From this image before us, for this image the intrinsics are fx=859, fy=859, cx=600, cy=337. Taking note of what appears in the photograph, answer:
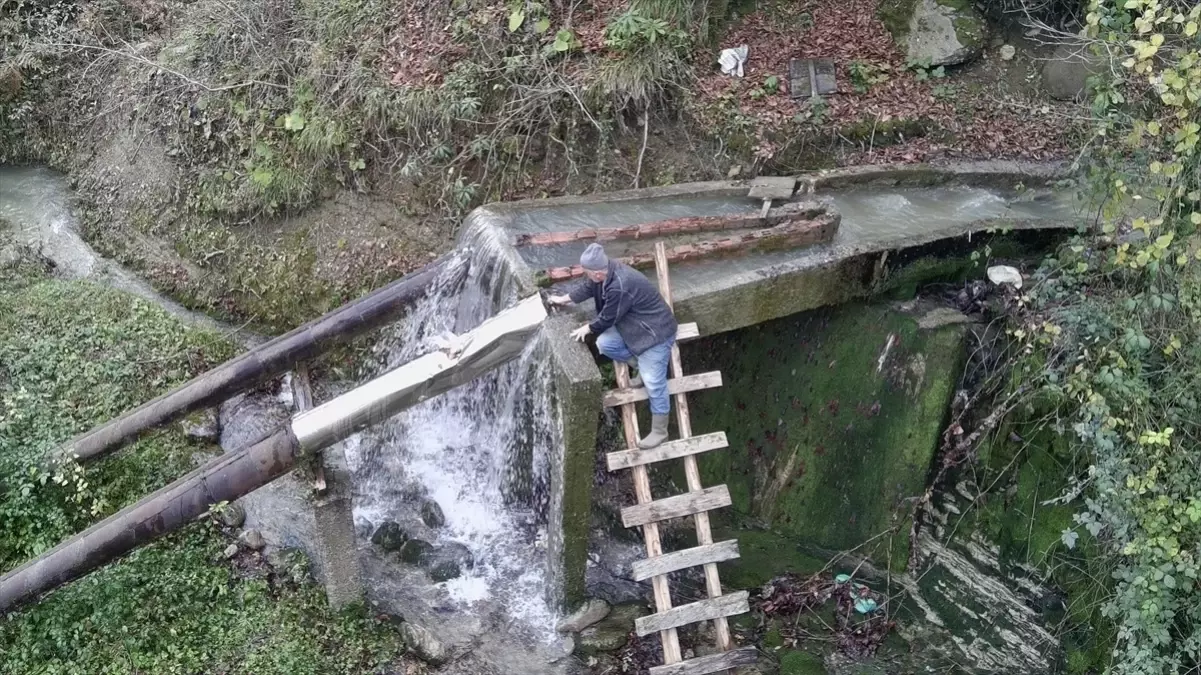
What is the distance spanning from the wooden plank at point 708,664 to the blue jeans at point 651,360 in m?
1.85

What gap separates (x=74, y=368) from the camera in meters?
8.98

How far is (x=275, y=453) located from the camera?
653 centimetres

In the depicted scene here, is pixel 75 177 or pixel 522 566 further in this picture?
pixel 75 177

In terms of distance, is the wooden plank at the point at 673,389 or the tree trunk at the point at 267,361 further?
the tree trunk at the point at 267,361

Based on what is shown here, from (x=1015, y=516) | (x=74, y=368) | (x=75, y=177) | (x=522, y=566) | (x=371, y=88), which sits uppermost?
(x=371, y=88)

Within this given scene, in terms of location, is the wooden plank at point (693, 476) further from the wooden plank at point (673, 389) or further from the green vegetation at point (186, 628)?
the green vegetation at point (186, 628)

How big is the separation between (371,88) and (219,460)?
204 inches

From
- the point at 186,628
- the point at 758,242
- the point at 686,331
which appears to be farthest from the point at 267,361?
the point at 758,242

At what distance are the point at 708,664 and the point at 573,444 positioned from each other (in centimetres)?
192

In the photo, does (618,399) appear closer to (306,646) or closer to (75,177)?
(306,646)

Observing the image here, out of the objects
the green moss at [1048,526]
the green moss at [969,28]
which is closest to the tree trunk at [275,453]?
the green moss at [1048,526]

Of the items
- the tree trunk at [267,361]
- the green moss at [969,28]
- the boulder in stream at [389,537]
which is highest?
the green moss at [969,28]

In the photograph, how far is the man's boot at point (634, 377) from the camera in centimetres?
681

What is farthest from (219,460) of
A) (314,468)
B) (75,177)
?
(75,177)
